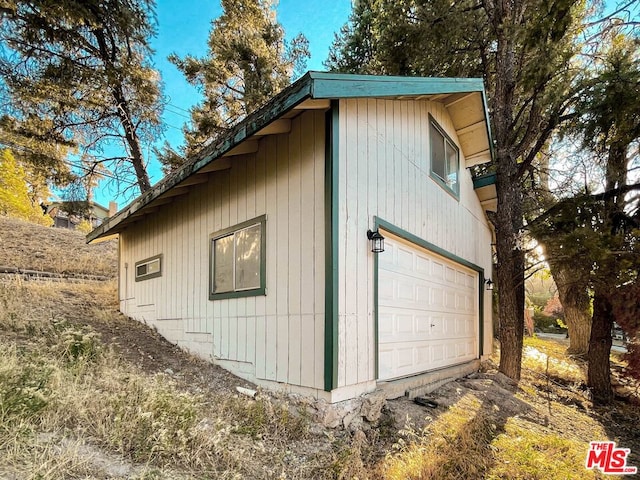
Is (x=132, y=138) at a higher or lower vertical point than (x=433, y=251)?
higher

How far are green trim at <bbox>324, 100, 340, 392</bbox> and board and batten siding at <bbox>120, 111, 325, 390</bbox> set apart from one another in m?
0.09

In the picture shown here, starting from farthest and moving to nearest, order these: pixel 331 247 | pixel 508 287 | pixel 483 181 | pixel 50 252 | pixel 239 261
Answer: pixel 50 252
pixel 483 181
pixel 508 287
pixel 239 261
pixel 331 247

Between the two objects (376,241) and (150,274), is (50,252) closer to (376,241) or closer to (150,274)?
(150,274)

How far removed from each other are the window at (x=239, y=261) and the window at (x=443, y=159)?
3391 mm

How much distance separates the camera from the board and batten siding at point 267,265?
427cm

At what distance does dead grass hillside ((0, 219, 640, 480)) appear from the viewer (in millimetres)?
2703

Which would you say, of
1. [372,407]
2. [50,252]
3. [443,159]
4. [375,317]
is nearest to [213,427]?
[372,407]

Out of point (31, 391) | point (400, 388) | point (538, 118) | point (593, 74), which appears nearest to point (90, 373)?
point (31, 391)

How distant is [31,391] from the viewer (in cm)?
299

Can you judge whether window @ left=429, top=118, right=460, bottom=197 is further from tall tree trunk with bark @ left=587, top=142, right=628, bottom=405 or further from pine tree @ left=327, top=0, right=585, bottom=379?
→ tall tree trunk with bark @ left=587, top=142, right=628, bottom=405

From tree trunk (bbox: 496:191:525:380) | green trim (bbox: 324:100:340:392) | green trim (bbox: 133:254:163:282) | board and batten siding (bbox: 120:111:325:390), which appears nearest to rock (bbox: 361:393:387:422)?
green trim (bbox: 324:100:340:392)

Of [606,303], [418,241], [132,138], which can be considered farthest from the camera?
[132,138]

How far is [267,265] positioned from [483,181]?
21.3 ft

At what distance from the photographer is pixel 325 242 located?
13.5ft
